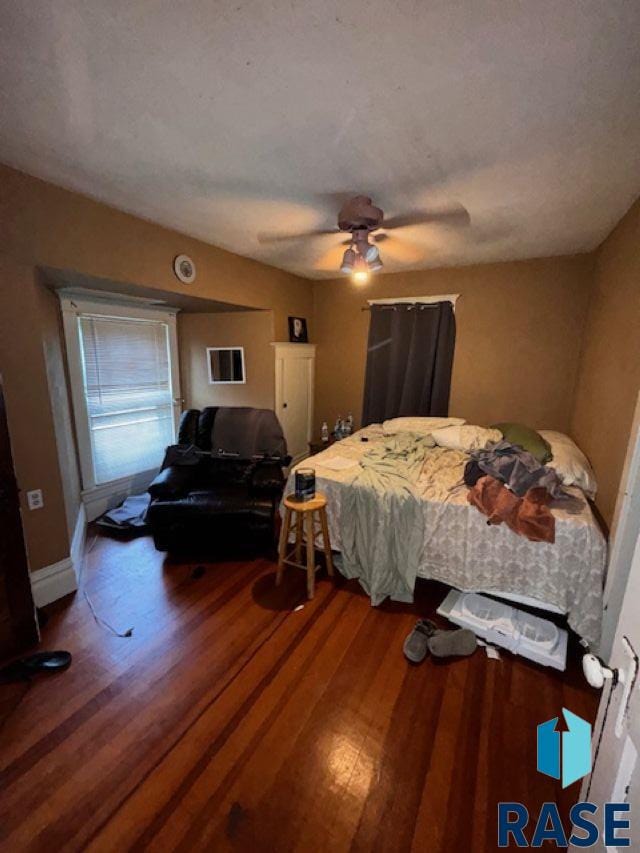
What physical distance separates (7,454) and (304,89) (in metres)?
2.02

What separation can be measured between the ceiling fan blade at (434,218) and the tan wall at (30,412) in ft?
7.19

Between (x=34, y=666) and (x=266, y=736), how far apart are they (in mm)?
1196

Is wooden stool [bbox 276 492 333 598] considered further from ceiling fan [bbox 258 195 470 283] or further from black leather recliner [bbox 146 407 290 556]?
ceiling fan [bbox 258 195 470 283]

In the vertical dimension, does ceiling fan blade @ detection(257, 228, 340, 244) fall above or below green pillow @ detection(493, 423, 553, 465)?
above

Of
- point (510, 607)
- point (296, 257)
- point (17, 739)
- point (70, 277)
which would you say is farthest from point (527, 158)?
point (17, 739)

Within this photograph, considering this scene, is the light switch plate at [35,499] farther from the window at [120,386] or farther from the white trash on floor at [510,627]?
the white trash on floor at [510,627]

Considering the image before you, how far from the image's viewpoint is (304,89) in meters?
1.20

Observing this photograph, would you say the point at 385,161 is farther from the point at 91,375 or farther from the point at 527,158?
the point at 91,375

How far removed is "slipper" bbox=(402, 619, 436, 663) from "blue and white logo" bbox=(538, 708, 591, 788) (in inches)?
20.8

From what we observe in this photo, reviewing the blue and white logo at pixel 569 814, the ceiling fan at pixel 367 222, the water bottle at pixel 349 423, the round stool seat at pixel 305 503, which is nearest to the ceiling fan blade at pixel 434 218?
the ceiling fan at pixel 367 222

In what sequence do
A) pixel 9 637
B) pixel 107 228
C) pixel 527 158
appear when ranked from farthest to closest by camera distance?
pixel 107 228
pixel 9 637
pixel 527 158

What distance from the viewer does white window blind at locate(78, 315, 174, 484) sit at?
320 centimetres

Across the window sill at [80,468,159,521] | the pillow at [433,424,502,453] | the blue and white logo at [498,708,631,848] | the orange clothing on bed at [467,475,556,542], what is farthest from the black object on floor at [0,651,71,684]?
the pillow at [433,424,502,453]

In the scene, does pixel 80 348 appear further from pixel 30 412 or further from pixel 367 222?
pixel 367 222
